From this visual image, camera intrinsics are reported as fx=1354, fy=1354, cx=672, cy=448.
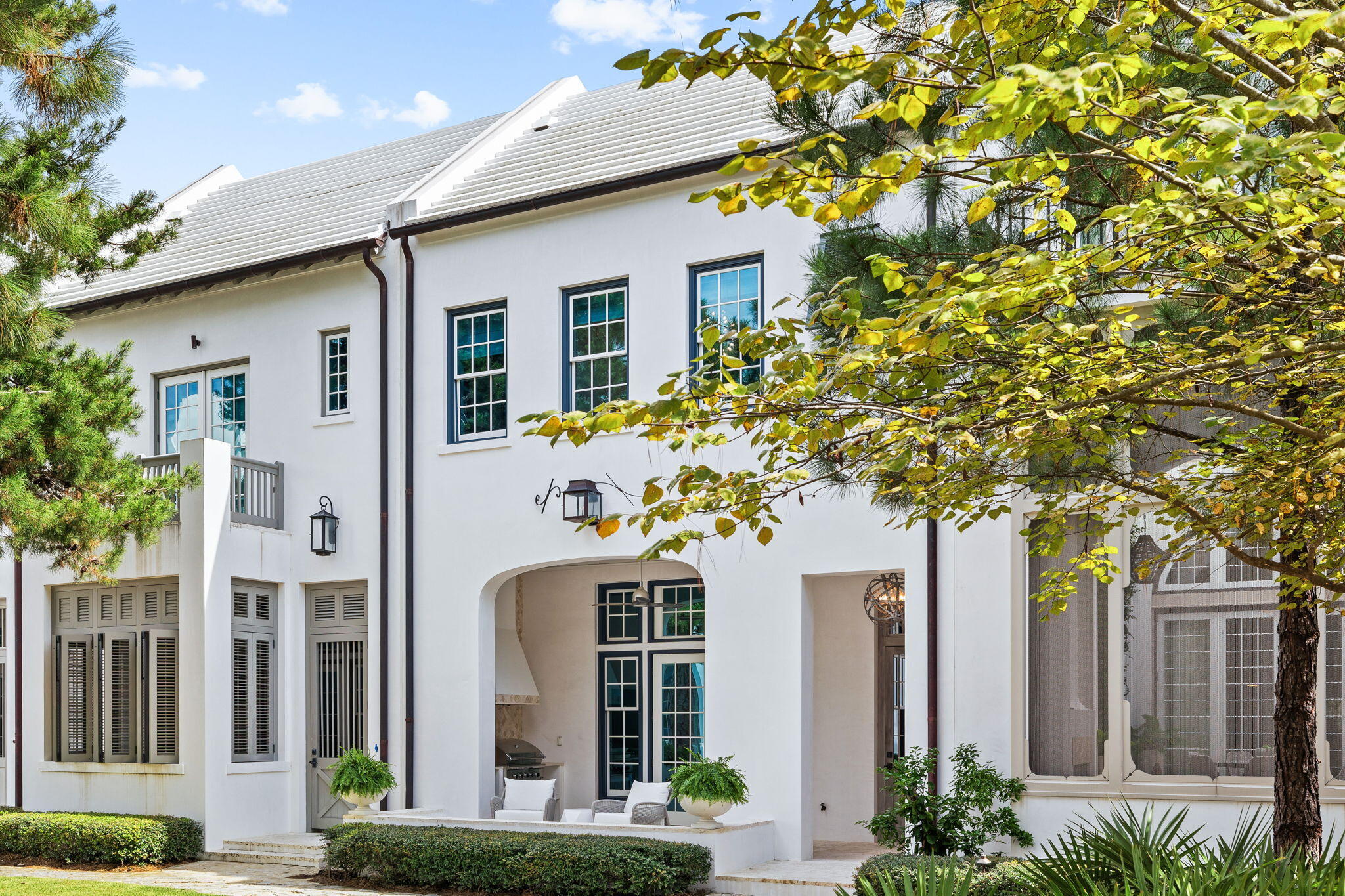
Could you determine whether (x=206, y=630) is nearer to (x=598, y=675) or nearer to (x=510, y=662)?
(x=510, y=662)

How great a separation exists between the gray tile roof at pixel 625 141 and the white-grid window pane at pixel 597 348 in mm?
1339

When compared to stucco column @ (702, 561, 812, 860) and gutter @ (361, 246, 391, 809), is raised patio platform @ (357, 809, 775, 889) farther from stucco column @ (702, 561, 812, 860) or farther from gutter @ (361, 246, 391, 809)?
gutter @ (361, 246, 391, 809)

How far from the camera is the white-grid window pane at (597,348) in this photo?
15172 millimetres

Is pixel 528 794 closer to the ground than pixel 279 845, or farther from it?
farther from it

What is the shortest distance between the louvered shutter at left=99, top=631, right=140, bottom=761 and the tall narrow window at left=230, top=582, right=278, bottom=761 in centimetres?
145

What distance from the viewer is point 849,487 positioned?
12781 millimetres

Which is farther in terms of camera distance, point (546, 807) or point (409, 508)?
point (409, 508)

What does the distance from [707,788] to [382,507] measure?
5.69 metres

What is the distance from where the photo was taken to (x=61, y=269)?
10.6 metres

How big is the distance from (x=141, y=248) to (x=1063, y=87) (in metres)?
9.26

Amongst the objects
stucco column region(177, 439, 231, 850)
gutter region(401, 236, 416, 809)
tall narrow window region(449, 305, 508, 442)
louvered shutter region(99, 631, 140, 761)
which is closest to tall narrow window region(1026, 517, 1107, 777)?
tall narrow window region(449, 305, 508, 442)

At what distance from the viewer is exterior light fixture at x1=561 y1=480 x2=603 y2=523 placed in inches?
575

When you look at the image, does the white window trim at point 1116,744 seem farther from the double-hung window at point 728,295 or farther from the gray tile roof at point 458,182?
the gray tile roof at point 458,182

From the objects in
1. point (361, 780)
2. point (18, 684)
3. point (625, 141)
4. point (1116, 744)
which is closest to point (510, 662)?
point (361, 780)
